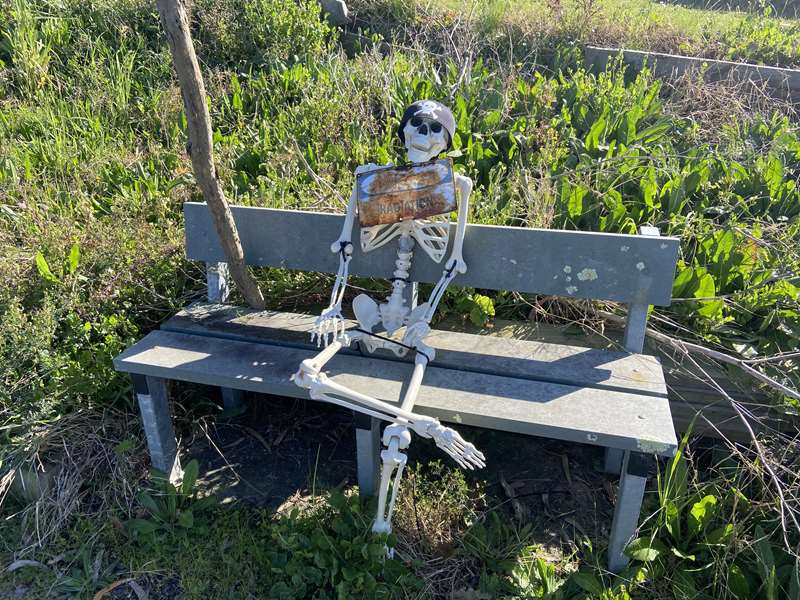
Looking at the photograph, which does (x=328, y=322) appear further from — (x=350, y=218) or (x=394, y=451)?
(x=394, y=451)

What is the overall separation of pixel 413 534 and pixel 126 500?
3.71 feet

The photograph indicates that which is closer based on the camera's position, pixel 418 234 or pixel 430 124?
pixel 430 124

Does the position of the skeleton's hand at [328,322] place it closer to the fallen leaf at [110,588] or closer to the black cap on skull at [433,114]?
the black cap on skull at [433,114]

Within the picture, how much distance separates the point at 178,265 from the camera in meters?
3.27

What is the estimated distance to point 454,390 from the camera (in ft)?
7.63

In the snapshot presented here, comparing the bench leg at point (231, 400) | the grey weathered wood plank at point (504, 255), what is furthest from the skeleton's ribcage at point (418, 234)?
the bench leg at point (231, 400)

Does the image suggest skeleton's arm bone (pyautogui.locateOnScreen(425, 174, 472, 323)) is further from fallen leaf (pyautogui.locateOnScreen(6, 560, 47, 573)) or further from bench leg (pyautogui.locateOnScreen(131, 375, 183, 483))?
fallen leaf (pyautogui.locateOnScreen(6, 560, 47, 573))

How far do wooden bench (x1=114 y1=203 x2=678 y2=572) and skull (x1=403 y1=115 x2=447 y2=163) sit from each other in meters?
0.36

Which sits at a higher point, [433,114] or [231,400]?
[433,114]

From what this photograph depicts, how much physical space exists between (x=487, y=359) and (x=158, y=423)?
1293 mm

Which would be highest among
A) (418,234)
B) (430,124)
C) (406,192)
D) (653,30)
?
(653,30)

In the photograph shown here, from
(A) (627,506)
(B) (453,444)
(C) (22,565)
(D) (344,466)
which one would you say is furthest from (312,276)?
(A) (627,506)

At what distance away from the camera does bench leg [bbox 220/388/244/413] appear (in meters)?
3.01

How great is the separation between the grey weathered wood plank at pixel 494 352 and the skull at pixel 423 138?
2.29ft
